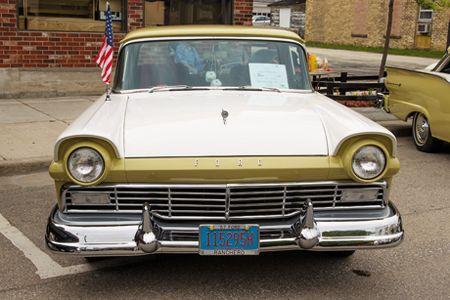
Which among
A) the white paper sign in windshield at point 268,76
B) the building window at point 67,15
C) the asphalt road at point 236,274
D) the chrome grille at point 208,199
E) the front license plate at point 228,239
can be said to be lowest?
the asphalt road at point 236,274

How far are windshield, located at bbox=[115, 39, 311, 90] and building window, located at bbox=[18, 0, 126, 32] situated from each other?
6.90 m

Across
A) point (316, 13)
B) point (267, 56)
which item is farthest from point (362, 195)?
point (316, 13)

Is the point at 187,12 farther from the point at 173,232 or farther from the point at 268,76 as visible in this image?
the point at 173,232

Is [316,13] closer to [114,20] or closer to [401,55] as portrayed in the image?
[401,55]

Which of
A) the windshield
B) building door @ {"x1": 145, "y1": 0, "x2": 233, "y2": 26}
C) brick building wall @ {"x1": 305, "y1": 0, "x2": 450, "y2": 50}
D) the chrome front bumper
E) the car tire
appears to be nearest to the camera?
the chrome front bumper

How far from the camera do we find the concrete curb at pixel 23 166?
6.52 metres

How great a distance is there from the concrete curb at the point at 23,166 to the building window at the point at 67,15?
4925 millimetres

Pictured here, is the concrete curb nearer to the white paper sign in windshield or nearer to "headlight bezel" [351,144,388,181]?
the white paper sign in windshield

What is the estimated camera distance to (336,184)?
11.1ft

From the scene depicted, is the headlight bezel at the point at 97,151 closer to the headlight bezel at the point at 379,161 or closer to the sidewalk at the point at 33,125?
the headlight bezel at the point at 379,161

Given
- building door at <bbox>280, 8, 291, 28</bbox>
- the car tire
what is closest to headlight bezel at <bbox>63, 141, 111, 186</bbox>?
the car tire

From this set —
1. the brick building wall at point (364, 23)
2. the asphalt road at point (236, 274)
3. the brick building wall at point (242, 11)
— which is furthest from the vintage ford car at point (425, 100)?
the brick building wall at point (364, 23)

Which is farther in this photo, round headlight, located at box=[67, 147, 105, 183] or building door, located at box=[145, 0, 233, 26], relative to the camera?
building door, located at box=[145, 0, 233, 26]

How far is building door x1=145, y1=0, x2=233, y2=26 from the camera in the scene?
1193 centimetres
